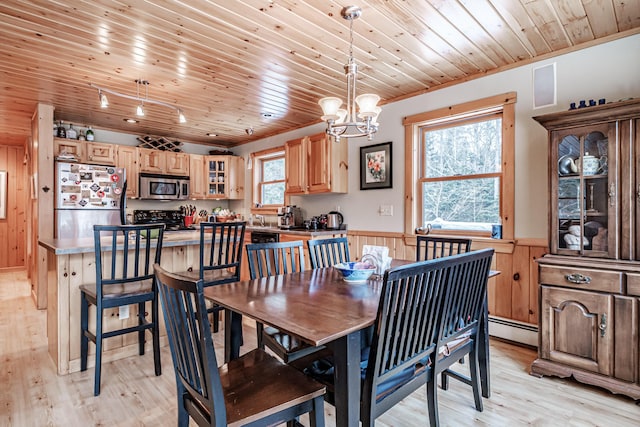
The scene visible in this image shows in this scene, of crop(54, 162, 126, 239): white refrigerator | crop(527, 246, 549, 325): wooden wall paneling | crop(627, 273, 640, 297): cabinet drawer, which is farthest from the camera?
crop(54, 162, 126, 239): white refrigerator

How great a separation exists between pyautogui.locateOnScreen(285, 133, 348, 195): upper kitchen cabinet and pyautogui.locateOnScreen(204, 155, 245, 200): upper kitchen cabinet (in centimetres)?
154

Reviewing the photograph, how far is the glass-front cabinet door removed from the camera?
229cm

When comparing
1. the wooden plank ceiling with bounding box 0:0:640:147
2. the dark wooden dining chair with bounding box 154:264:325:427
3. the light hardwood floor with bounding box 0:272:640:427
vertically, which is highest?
the wooden plank ceiling with bounding box 0:0:640:147

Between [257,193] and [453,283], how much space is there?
489 centimetres

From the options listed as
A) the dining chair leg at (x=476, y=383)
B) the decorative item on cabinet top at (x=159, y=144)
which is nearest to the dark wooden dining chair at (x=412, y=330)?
the dining chair leg at (x=476, y=383)

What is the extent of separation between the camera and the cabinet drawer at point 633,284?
2113mm

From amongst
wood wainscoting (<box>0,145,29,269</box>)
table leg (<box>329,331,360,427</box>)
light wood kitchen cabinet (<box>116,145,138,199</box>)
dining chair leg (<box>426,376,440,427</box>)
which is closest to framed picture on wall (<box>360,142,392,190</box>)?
dining chair leg (<box>426,376,440,427</box>)

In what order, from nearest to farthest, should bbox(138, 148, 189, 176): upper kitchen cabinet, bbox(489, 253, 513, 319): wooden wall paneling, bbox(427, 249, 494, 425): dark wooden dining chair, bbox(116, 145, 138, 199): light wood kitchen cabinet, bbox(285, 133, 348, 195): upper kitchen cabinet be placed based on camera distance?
bbox(427, 249, 494, 425): dark wooden dining chair, bbox(489, 253, 513, 319): wooden wall paneling, bbox(285, 133, 348, 195): upper kitchen cabinet, bbox(116, 145, 138, 199): light wood kitchen cabinet, bbox(138, 148, 189, 176): upper kitchen cabinet

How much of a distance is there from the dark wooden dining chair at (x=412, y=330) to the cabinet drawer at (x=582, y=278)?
37.4 inches

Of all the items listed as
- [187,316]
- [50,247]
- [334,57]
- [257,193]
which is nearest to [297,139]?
[257,193]

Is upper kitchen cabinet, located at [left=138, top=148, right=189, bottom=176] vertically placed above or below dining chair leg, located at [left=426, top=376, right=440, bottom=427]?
above

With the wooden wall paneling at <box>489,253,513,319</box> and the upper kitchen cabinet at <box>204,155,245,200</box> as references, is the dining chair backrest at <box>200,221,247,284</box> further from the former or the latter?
the upper kitchen cabinet at <box>204,155,245,200</box>

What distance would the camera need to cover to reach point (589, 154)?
240 cm

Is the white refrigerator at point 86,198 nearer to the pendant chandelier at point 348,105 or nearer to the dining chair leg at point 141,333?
→ the dining chair leg at point 141,333
